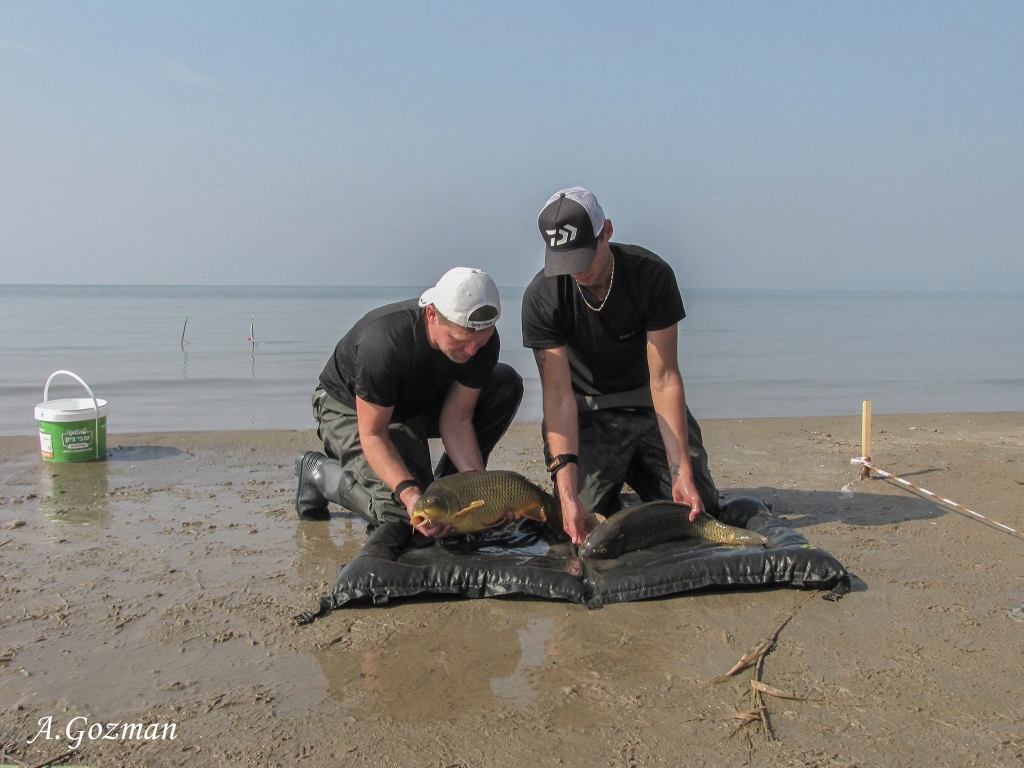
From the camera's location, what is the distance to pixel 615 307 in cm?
516

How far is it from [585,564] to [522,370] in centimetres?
1335

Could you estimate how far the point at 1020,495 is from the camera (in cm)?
637

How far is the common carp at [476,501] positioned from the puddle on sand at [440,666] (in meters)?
0.52

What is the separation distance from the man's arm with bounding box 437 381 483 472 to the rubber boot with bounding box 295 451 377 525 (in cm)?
58

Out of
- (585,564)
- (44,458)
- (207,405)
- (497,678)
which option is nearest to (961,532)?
(585,564)

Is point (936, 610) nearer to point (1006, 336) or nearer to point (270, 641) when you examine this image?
point (270, 641)

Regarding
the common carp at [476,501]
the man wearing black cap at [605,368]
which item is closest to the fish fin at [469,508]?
the common carp at [476,501]

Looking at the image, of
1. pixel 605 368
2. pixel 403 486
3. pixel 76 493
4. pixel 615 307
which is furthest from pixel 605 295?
pixel 76 493

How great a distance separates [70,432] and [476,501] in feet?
15.3

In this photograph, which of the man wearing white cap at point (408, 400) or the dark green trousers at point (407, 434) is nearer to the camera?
the man wearing white cap at point (408, 400)

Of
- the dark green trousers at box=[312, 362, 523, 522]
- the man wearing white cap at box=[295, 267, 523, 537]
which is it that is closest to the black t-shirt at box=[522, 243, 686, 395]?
the man wearing white cap at box=[295, 267, 523, 537]

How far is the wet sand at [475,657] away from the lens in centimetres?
292

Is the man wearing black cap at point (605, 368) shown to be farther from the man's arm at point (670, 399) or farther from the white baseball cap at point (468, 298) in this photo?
the white baseball cap at point (468, 298)

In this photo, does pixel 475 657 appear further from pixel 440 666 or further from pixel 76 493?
pixel 76 493
